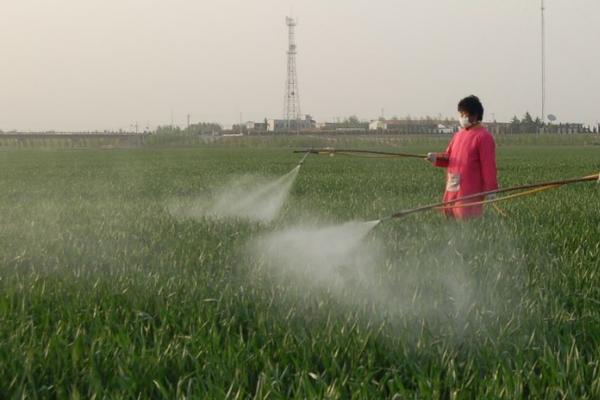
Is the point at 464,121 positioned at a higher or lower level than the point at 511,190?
higher

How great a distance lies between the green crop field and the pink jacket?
1.46ft

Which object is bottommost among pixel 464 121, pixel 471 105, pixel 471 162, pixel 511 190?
pixel 511 190

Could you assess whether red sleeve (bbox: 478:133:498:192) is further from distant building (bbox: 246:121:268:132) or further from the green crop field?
distant building (bbox: 246:121:268:132)

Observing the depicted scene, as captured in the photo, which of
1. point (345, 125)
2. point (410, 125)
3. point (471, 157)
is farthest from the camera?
point (345, 125)

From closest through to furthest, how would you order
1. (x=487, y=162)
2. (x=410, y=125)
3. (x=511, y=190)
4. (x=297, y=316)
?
(x=297, y=316) < (x=511, y=190) < (x=487, y=162) < (x=410, y=125)

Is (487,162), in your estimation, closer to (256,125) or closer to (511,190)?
(511,190)

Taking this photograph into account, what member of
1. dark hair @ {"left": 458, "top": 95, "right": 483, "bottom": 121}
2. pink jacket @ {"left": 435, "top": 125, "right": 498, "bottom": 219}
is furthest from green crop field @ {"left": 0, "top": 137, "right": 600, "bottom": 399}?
dark hair @ {"left": 458, "top": 95, "right": 483, "bottom": 121}

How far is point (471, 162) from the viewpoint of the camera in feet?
28.2

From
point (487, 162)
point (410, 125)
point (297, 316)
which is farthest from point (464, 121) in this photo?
point (410, 125)

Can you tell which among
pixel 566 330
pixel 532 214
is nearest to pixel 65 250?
pixel 566 330

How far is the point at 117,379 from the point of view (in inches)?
132

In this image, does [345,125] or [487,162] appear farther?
[345,125]

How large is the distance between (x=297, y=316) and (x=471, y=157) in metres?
4.71

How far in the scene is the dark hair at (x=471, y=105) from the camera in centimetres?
860
